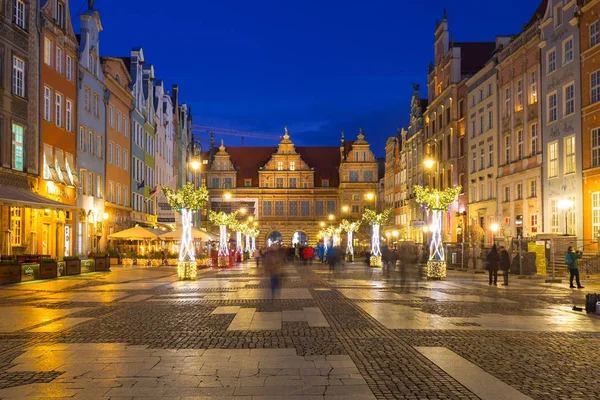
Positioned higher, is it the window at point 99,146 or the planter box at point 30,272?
the window at point 99,146

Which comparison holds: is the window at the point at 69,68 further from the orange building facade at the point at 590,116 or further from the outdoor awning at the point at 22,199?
the orange building facade at the point at 590,116

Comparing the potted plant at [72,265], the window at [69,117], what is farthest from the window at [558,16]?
the potted plant at [72,265]

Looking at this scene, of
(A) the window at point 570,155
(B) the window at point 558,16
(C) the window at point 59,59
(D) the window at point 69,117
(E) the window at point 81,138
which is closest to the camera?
(A) the window at point 570,155

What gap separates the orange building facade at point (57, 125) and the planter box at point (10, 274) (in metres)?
8.55

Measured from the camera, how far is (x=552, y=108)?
41562mm

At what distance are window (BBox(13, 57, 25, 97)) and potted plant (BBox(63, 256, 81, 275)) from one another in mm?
7983

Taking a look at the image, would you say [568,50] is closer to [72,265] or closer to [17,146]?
[72,265]

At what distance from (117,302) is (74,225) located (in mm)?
25277

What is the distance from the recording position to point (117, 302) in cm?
2047

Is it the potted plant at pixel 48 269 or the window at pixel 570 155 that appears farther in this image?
the window at pixel 570 155

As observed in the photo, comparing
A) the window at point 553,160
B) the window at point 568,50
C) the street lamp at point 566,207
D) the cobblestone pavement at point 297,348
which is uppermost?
the window at point 568,50

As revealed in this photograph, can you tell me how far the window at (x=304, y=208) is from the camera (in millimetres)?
109156

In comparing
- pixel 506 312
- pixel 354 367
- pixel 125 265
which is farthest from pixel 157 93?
pixel 354 367

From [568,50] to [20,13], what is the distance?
89.8 feet
